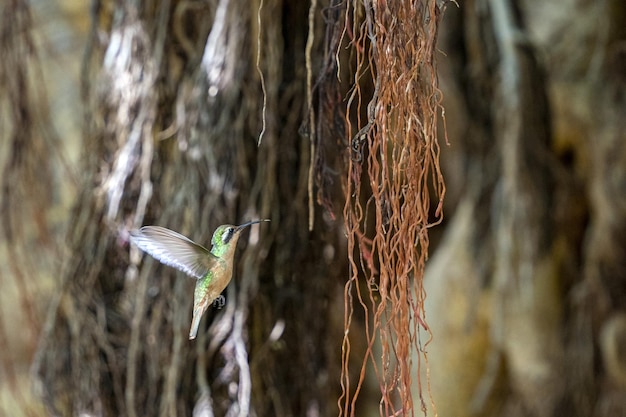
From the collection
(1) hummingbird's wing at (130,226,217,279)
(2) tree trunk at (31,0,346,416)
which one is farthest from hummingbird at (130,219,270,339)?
(2) tree trunk at (31,0,346,416)

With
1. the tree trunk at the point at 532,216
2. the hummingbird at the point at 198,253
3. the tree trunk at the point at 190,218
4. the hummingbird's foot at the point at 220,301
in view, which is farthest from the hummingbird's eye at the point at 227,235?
the tree trunk at the point at 532,216

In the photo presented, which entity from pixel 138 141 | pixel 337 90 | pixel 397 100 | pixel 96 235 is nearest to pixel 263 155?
pixel 138 141

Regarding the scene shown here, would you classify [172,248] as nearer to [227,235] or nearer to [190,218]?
[227,235]

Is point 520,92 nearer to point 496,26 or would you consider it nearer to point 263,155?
point 496,26

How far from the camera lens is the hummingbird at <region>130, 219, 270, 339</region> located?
982 mm

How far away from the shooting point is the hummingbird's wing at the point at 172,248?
975mm

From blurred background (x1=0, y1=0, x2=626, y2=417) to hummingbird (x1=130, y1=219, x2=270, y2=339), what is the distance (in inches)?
16.6

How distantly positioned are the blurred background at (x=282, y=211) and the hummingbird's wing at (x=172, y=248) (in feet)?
1.56

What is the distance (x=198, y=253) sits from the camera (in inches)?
39.9

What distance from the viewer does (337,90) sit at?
1117 millimetres

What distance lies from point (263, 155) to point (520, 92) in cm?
73

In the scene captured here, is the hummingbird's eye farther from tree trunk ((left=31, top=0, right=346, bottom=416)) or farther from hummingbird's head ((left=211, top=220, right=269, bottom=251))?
tree trunk ((left=31, top=0, right=346, bottom=416))

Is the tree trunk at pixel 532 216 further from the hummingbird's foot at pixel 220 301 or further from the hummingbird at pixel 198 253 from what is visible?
the hummingbird at pixel 198 253

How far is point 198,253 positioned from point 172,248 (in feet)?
0.11
